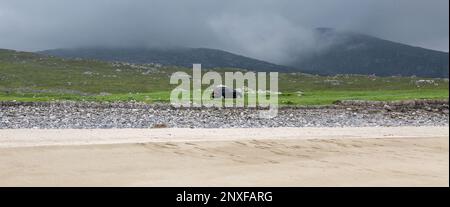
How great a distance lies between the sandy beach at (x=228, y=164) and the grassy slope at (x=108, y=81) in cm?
6872

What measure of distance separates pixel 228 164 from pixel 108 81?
116593 mm

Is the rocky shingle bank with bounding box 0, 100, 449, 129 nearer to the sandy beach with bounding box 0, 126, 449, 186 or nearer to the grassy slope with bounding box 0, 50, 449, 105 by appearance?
the sandy beach with bounding box 0, 126, 449, 186

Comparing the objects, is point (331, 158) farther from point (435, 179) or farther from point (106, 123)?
point (106, 123)

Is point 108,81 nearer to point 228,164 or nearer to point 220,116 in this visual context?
point 220,116

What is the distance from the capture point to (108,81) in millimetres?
127688

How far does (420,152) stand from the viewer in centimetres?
1777

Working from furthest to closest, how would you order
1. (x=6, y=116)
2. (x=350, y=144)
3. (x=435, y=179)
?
(x=6, y=116) < (x=350, y=144) < (x=435, y=179)

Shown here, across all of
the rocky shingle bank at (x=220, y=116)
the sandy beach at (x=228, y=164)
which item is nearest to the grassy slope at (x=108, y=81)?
the rocky shingle bank at (x=220, y=116)

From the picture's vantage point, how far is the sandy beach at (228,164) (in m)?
12.3

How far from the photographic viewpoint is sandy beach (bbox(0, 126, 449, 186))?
12297mm

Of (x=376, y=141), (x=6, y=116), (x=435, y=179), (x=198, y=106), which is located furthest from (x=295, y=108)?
(x=435, y=179)

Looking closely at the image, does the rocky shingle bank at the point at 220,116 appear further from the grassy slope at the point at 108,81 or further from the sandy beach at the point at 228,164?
the grassy slope at the point at 108,81

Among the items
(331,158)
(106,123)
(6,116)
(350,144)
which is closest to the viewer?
(331,158)

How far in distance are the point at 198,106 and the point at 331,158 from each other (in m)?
37.1
